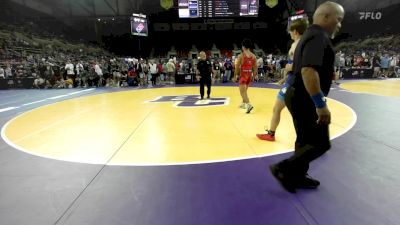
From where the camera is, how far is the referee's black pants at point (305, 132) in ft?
7.93

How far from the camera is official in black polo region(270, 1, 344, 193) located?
2166mm

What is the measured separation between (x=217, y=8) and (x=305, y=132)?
62.0ft

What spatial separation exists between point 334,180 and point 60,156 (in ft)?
11.9

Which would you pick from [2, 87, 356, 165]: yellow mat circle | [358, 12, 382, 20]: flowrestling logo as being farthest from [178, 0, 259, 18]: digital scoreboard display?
[2, 87, 356, 165]: yellow mat circle

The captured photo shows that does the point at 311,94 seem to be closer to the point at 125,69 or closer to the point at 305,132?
the point at 305,132

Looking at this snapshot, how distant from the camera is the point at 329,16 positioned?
2.28 metres

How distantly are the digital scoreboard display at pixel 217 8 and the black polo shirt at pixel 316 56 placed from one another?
18.2m

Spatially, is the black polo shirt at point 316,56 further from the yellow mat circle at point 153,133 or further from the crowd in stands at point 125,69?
the crowd in stands at point 125,69

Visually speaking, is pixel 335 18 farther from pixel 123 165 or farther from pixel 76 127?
pixel 76 127

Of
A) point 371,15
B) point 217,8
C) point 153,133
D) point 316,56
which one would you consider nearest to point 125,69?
point 217,8

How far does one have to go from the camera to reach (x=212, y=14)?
19859 mm

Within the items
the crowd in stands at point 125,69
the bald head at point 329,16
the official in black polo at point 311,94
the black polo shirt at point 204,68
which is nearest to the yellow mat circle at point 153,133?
the official in black polo at point 311,94

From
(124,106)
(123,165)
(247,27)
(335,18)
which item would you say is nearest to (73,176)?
(123,165)

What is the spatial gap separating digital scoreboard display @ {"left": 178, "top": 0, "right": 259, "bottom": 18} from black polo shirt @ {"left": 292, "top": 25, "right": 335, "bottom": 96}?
715 inches
